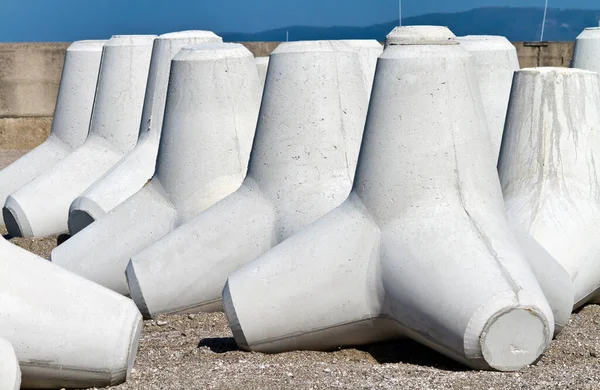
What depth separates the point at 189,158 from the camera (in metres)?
6.81

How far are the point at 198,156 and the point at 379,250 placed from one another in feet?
6.80

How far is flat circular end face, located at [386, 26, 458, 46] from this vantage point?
200 inches

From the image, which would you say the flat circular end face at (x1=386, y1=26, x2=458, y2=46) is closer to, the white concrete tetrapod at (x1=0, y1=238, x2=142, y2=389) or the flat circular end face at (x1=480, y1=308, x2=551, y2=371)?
the flat circular end face at (x1=480, y1=308, x2=551, y2=371)

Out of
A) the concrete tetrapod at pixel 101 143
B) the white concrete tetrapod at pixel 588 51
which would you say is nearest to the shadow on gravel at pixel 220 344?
the concrete tetrapod at pixel 101 143

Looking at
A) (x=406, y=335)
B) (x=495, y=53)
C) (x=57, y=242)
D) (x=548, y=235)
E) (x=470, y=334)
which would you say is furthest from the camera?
(x=57, y=242)

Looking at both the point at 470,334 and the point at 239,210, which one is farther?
the point at 239,210

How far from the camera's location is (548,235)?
5.84 metres

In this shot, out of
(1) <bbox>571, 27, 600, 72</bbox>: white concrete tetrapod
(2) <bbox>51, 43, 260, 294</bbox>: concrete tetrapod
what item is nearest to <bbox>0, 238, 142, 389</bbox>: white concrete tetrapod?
(2) <bbox>51, 43, 260, 294</bbox>: concrete tetrapod

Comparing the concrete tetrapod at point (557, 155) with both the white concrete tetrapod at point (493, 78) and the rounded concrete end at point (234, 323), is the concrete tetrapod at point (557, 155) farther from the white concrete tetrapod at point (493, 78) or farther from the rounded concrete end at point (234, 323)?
the rounded concrete end at point (234, 323)

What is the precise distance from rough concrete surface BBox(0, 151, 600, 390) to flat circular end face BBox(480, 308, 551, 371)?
67 millimetres

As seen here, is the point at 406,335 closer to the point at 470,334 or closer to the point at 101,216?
the point at 470,334

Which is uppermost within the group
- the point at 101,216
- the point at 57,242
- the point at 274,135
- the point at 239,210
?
the point at 274,135

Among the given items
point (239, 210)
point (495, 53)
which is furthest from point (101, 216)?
point (495, 53)

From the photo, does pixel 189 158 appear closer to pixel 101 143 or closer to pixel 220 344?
pixel 220 344
